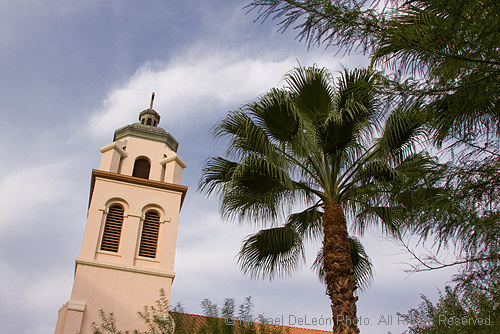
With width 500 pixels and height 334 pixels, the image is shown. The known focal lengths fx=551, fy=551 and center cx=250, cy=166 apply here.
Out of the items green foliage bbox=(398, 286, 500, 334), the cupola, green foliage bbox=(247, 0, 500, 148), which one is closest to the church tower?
the cupola

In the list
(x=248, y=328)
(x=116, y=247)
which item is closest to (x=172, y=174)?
(x=116, y=247)

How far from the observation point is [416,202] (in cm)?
607

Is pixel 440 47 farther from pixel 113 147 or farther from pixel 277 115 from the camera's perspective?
pixel 113 147

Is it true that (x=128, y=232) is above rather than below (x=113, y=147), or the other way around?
below

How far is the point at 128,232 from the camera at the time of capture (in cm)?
1964

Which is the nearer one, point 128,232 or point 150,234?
point 128,232

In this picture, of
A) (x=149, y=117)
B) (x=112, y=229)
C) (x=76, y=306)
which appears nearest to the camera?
(x=76, y=306)

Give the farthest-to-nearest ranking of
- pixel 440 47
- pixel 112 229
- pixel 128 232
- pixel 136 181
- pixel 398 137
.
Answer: pixel 136 181 → pixel 112 229 → pixel 128 232 → pixel 398 137 → pixel 440 47

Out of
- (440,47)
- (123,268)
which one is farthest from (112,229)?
(440,47)

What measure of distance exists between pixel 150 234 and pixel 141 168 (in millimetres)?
3397

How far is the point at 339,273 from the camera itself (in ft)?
24.8

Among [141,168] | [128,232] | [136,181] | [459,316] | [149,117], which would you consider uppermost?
[149,117]

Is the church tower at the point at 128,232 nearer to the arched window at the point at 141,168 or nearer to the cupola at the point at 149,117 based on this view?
the arched window at the point at 141,168

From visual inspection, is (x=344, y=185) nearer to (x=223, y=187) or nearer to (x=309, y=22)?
(x=223, y=187)
